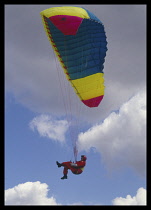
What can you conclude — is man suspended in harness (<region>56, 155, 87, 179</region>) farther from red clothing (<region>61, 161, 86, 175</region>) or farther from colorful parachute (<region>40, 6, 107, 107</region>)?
colorful parachute (<region>40, 6, 107, 107</region>)

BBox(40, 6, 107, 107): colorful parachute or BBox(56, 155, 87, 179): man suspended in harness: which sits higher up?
BBox(40, 6, 107, 107): colorful parachute

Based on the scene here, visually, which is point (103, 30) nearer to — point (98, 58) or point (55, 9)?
point (98, 58)

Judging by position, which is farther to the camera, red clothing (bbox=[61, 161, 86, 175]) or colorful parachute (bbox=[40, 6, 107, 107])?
colorful parachute (bbox=[40, 6, 107, 107])

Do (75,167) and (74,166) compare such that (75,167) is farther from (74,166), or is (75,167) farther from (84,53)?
(84,53)

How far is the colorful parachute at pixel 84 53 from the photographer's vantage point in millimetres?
29438

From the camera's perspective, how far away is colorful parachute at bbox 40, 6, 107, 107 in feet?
96.6

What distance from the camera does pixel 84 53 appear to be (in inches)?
1179

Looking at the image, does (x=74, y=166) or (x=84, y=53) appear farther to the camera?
(x=84, y=53)

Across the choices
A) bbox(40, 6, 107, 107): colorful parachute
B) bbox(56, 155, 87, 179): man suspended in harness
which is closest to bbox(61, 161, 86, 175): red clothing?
bbox(56, 155, 87, 179): man suspended in harness

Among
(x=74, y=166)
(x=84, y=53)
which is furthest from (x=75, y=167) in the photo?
(x=84, y=53)

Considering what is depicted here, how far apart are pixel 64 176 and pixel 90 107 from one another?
611 centimetres

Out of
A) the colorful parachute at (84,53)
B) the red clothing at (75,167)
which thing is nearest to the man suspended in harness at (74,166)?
the red clothing at (75,167)

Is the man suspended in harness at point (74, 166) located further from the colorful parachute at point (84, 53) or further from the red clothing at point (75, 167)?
the colorful parachute at point (84, 53)
